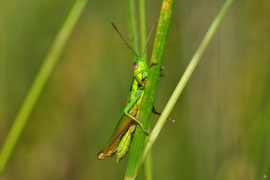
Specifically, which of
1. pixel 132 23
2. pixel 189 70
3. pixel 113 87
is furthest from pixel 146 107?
pixel 113 87

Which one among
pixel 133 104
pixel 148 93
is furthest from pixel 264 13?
pixel 148 93

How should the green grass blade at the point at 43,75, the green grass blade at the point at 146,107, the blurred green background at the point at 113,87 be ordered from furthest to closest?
the blurred green background at the point at 113,87 → the green grass blade at the point at 43,75 → the green grass blade at the point at 146,107

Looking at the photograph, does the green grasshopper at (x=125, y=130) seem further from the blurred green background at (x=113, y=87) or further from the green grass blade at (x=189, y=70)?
the blurred green background at (x=113, y=87)

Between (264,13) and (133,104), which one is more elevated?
(264,13)

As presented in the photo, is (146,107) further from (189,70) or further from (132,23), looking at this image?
(132,23)

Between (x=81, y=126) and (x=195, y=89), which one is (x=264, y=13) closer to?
(x=195, y=89)

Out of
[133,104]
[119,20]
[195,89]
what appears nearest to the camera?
[133,104]

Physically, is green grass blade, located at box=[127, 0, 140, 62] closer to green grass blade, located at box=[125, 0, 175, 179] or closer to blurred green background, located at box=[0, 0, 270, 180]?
green grass blade, located at box=[125, 0, 175, 179]

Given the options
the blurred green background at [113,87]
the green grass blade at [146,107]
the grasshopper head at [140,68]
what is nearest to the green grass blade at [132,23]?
the grasshopper head at [140,68]
